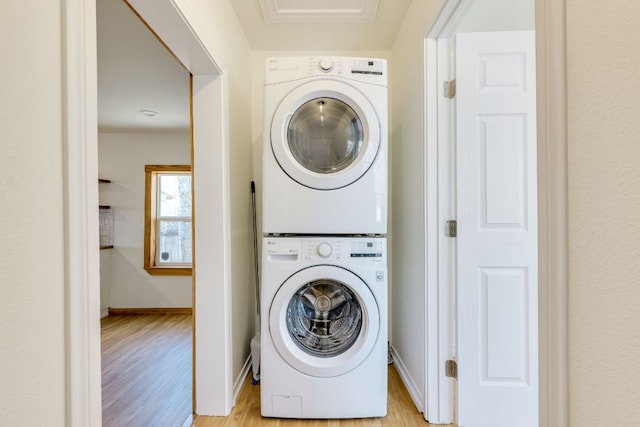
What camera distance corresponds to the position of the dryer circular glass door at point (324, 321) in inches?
64.7

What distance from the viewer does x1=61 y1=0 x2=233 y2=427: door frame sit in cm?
67

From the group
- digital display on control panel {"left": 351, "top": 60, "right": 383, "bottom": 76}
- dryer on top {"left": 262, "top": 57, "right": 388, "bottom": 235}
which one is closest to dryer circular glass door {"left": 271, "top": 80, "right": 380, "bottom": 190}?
dryer on top {"left": 262, "top": 57, "right": 388, "bottom": 235}

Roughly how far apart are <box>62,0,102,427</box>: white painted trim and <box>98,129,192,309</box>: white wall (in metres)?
3.65

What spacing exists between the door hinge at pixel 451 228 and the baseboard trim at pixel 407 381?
884mm

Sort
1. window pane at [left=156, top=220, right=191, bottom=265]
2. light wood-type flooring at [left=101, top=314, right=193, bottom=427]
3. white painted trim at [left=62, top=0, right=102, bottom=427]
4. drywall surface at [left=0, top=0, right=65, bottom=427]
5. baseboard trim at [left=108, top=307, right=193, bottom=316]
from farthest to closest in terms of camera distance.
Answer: window pane at [left=156, top=220, right=191, bottom=265]
baseboard trim at [left=108, top=307, right=193, bottom=316]
light wood-type flooring at [left=101, top=314, right=193, bottom=427]
white painted trim at [left=62, top=0, right=102, bottom=427]
drywall surface at [left=0, top=0, right=65, bottom=427]

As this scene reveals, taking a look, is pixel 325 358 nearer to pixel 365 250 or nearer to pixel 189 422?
pixel 365 250

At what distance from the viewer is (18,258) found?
0.58 meters

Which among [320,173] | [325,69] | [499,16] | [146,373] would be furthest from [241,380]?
[499,16]

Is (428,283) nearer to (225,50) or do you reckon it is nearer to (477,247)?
(477,247)

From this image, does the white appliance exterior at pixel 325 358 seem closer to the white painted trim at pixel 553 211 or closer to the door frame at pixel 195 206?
the door frame at pixel 195 206

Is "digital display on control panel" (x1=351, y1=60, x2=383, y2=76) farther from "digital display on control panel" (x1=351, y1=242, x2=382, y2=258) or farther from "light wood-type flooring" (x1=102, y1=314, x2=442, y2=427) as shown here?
"light wood-type flooring" (x1=102, y1=314, x2=442, y2=427)

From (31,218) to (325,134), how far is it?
139 cm

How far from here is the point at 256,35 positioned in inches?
89.0

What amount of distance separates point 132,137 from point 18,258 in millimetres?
4214
